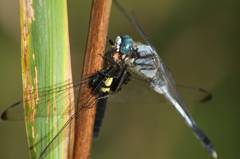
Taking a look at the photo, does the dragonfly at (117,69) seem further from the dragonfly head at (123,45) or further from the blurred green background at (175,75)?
the blurred green background at (175,75)

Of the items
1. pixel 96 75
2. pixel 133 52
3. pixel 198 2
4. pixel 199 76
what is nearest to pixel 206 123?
pixel 199 76

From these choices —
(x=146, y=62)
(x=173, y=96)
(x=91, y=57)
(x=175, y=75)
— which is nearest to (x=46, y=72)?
(x=91, y=57)

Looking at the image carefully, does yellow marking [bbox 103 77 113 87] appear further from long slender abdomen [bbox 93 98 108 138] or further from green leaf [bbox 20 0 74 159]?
green leaf [bbox 20 0 74 159]

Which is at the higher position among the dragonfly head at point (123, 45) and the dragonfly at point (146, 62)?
the dragonfly head at point (123, 45)

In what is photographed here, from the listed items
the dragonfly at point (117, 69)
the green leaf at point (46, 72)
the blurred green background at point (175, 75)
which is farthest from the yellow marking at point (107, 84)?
the blurred green background at point (175, 75)

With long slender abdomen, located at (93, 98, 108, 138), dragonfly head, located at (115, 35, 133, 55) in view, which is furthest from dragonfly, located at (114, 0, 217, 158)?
long slender abdomen, located at (93, 98, 108, 138)
